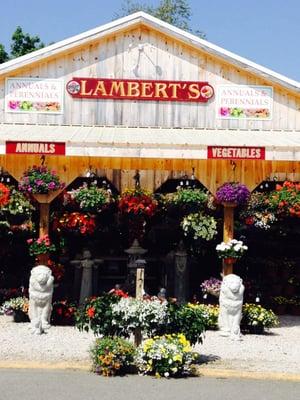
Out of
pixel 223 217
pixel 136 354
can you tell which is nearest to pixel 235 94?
pixel 223 217

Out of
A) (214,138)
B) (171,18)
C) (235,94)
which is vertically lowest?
(214,138)

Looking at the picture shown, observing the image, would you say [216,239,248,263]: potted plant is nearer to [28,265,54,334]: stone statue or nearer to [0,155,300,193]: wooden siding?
[0,155,300,193]: wooden siding

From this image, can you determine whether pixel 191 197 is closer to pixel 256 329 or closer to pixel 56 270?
pixel 256 329

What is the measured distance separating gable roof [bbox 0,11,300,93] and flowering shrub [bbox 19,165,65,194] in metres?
3.09

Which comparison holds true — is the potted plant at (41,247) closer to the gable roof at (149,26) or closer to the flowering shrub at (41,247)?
the flowering shrub at (41,247)

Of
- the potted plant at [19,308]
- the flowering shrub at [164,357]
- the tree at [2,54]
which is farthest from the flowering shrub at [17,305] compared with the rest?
the tree at [2,54]

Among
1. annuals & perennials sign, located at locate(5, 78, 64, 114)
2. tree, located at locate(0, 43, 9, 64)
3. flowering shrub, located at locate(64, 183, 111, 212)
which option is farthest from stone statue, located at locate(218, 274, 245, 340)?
tree, located at locate(0, 43, 9, 64)

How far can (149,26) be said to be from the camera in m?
15.5

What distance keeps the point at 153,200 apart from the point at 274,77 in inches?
Answer: 159

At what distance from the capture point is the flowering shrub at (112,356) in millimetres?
9219

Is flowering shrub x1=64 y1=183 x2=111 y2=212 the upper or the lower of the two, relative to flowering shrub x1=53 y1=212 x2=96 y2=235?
upper

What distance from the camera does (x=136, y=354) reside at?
9.51 metres

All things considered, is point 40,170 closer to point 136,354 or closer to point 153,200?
point 153,200

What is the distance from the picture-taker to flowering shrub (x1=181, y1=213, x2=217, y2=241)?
1367cm
